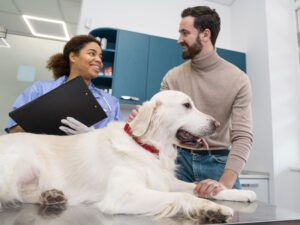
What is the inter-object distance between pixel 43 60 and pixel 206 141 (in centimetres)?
412

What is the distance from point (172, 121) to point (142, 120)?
0.16m

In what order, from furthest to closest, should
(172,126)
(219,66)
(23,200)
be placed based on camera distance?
(219,66), (172,126), (23,200)

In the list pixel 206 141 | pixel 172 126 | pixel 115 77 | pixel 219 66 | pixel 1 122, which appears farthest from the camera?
pixel 1 122

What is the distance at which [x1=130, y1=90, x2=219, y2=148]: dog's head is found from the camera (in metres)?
1.13

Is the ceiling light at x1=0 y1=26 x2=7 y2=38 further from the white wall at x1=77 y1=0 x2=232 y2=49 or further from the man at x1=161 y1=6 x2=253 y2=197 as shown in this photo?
the man at x1=161 y1=6 x2=253 y2=197

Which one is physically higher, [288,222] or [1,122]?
[1,122]

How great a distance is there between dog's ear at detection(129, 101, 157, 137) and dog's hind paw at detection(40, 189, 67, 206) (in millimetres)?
368

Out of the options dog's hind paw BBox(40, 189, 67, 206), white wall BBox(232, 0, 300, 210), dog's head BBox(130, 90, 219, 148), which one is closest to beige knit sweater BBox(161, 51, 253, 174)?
dog's head BBox(130, 90, 219, 148)

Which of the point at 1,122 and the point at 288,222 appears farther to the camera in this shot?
the point at 1,122

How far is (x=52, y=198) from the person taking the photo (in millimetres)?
897

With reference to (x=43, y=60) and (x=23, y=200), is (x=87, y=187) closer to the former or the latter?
(x=23, y=200)

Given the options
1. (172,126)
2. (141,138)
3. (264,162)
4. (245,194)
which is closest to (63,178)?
(141,138)

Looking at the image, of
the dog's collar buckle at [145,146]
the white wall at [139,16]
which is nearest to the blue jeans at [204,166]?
the dog's collar buckle at [145,146]

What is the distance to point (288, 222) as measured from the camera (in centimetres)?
75
